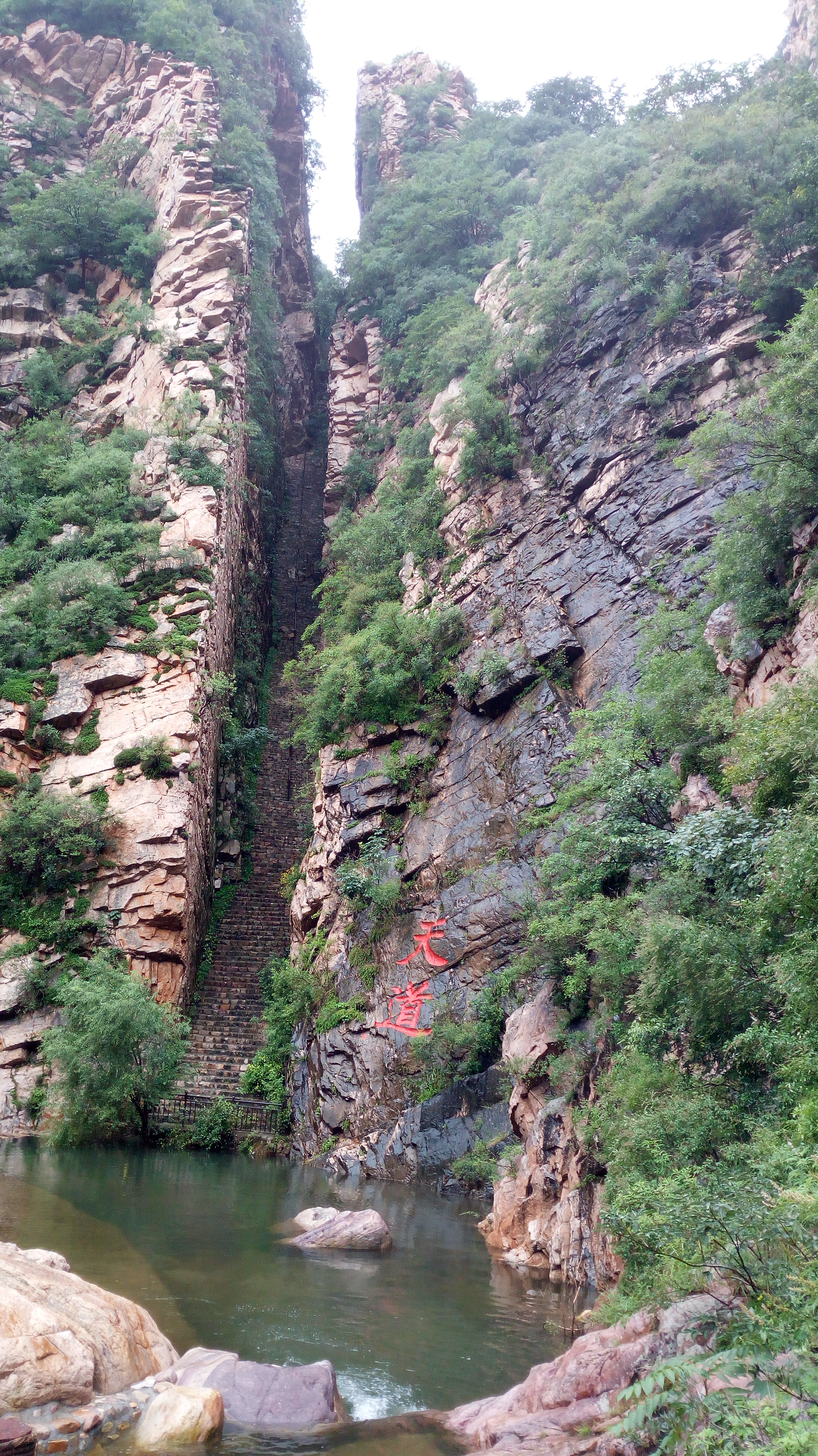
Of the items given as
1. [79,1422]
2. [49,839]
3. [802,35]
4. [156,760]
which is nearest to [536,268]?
[802,35]

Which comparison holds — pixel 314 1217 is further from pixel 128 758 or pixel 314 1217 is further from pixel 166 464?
pixel 166 464

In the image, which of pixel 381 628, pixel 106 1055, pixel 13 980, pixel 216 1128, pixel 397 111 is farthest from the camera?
pixel 397 111

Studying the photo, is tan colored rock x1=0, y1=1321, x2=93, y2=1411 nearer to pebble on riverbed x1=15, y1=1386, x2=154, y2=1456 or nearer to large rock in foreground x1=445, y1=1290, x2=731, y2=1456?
pebble on riverbed x1=15, y1=1386, x2=154, y2=1456

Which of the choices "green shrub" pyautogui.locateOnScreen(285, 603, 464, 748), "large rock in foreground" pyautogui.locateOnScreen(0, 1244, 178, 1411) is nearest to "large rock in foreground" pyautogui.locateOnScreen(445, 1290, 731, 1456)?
"large rock in foreground" pyautogui.locateOnScreen(0, 1244, 178, 1411)

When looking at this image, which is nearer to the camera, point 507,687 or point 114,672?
point 507,687

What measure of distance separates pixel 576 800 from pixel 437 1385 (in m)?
9.09

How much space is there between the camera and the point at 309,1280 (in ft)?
25.8

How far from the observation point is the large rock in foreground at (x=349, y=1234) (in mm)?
9062

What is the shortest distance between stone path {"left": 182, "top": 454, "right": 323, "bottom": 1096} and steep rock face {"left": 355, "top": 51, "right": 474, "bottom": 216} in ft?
59.9

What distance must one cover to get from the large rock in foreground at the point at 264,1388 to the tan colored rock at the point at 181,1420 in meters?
0.16

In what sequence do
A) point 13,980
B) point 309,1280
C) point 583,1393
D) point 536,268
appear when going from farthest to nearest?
1. point 536,268
2. point 13,980
3. point 309,1280
4. point 583,1393

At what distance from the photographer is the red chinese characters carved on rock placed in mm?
14180

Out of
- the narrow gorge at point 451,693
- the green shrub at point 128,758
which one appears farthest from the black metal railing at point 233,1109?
the green shrub at point 128,758

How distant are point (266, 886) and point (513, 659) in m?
8.48
